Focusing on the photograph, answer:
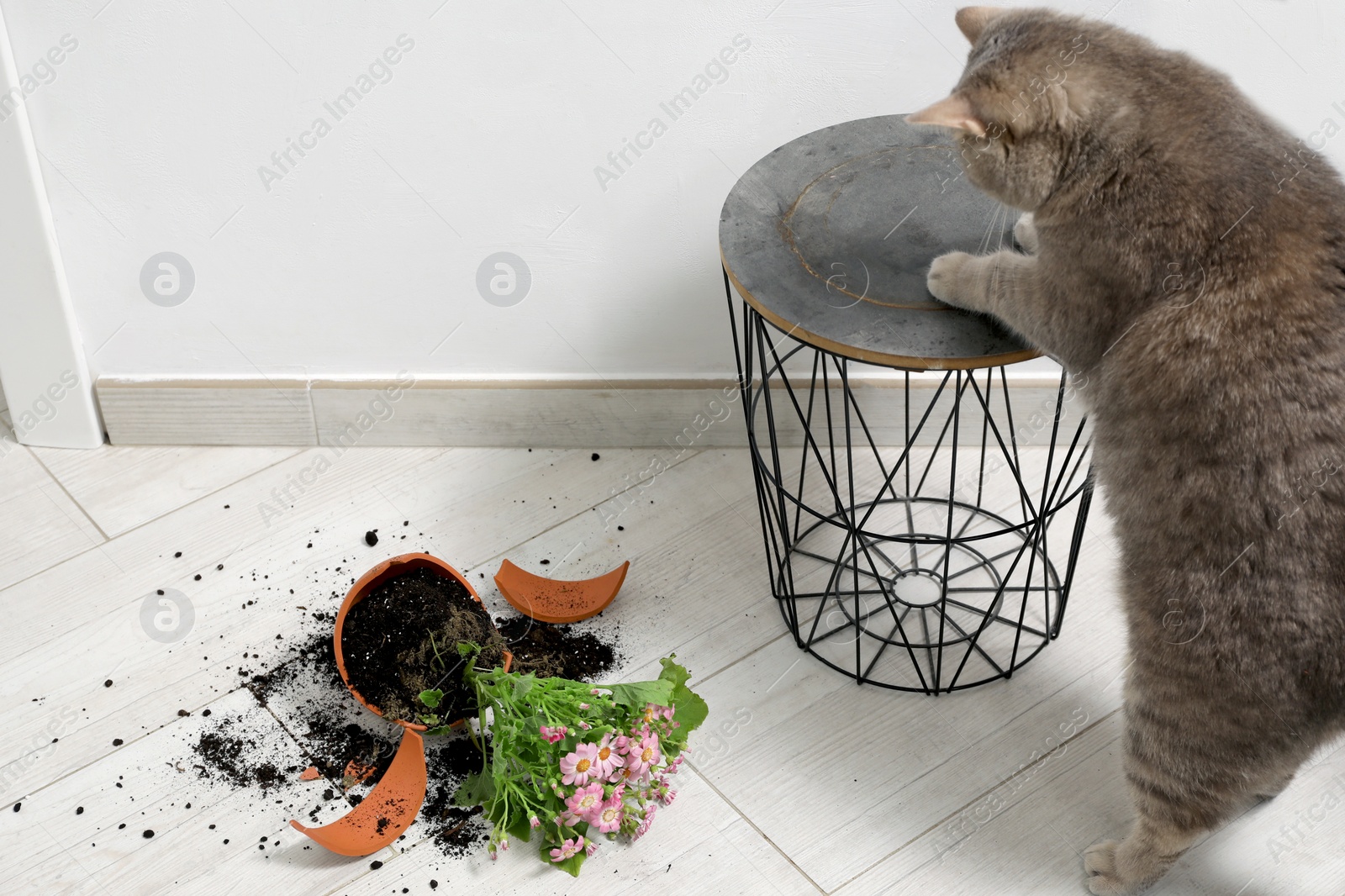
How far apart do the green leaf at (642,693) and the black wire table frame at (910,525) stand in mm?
255

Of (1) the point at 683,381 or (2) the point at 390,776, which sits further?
(1) the point at 683,381

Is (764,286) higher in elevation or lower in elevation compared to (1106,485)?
higher

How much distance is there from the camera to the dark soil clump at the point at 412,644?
4.91 feet

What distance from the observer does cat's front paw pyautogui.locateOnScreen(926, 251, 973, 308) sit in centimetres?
125

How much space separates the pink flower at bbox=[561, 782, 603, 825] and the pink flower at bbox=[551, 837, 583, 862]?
28 millimetres

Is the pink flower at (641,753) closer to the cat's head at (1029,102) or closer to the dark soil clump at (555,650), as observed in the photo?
the dark soil clump at (555,650)

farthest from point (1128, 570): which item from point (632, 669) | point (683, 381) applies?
point (683, 381)

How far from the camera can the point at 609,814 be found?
4.53ft

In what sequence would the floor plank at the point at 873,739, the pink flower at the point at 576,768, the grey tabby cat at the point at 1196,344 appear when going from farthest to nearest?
the floor plank at the point at 873,739
the pink flower at the point at 576,768
the grey tabby cat at the point at 1196,344

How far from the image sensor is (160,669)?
1627 millimetres

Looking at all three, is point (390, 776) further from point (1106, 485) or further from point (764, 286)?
point (1106, 485)

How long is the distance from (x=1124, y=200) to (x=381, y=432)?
1.25 meters

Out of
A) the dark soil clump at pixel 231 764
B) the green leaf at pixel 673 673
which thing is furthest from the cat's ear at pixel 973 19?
the dark soil clump at pixel 231 764

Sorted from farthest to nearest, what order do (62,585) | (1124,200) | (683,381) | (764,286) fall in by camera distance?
(683,381) < (62,585) < (764,286) < (1124,200)
